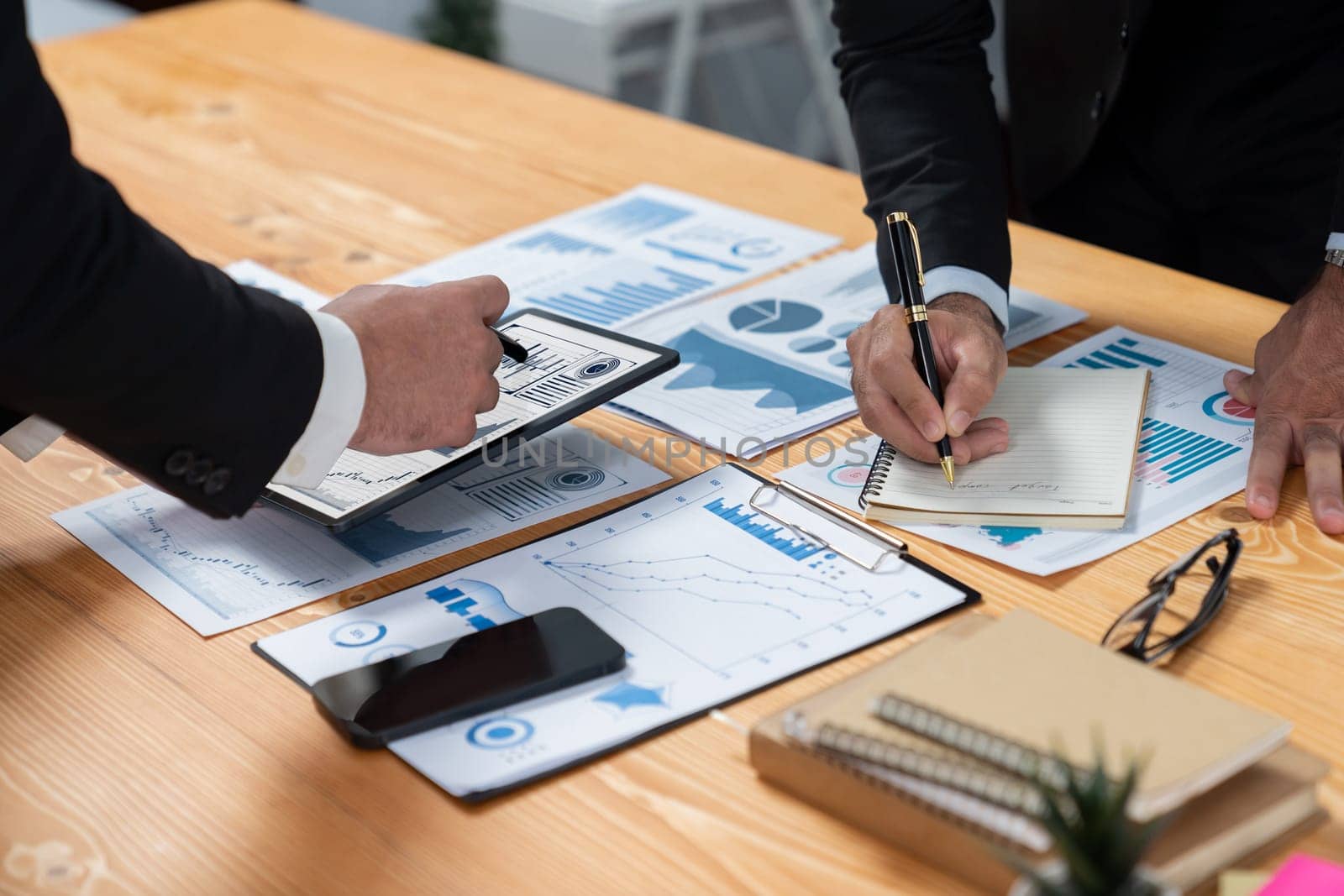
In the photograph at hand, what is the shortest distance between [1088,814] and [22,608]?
771 mm

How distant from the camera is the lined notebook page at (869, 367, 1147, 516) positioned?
3.20ft

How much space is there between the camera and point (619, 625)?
873mm

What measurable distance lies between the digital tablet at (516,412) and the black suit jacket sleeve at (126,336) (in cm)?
9

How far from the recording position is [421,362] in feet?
3.20

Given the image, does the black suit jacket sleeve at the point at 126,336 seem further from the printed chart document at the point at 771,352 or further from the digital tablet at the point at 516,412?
the printed chart document at the point at 771,352

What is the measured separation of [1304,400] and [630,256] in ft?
2.38

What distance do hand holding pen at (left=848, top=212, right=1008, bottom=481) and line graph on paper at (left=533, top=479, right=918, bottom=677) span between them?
14 centimetres

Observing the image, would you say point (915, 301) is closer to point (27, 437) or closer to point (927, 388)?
point (927, 388)

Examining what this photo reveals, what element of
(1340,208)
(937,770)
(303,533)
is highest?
(1340,208)

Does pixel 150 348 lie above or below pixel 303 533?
above

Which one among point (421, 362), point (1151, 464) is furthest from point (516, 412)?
point (1151, 464)

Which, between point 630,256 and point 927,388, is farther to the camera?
point 630,256

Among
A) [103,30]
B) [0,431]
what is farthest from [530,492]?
[103,30]

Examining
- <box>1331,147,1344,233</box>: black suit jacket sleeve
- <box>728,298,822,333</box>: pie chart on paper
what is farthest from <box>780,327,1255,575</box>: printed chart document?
<box>728,298,822,333</box>: pie chart on paper
